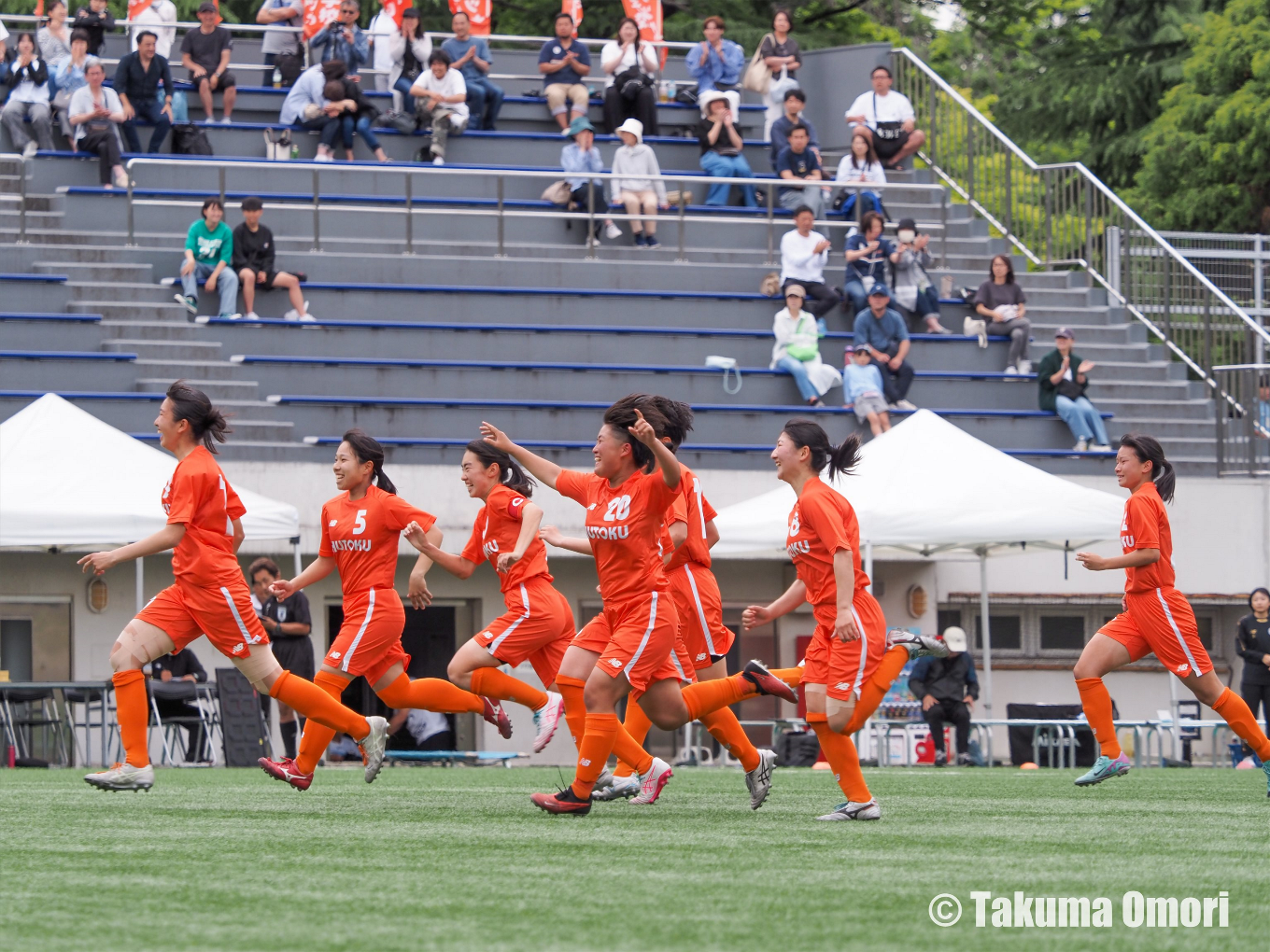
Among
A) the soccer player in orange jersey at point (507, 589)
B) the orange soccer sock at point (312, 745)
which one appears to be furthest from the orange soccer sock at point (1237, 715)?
the orange soccer sock at point (312, 745)

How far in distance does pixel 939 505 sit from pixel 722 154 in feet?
28.8

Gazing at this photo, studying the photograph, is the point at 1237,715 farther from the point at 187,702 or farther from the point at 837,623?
the point at 187,702

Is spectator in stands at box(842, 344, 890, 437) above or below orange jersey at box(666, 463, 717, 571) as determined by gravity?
below

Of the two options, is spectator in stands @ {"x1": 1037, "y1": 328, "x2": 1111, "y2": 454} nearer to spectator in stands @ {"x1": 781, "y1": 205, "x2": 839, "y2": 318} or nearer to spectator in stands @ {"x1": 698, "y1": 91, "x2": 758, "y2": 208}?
spectator in stands @ {"x1": 781, "y1": 205, "x2": 839, "y2": 318}

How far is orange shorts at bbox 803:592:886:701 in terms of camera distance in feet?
27.1

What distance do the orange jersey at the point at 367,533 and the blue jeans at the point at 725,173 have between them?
14.5 m

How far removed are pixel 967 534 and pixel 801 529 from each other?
349 inches

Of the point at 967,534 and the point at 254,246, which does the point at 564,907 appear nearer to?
the point at 967,534

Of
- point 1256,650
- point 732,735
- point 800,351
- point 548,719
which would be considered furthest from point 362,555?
point 800,351

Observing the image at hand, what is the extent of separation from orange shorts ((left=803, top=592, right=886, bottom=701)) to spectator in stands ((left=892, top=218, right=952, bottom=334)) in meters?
14.7

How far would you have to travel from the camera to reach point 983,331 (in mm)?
22859

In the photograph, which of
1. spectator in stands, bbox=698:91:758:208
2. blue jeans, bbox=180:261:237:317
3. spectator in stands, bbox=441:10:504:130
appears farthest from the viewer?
spectator in stands, bbox=441:10:504:130

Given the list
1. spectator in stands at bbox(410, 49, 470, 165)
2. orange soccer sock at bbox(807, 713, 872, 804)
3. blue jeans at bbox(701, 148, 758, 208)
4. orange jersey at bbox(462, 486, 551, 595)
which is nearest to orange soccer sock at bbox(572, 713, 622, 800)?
orange soccer sock at bbox(807, 713, 872, 804)

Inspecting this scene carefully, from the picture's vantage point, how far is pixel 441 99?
24391mm
